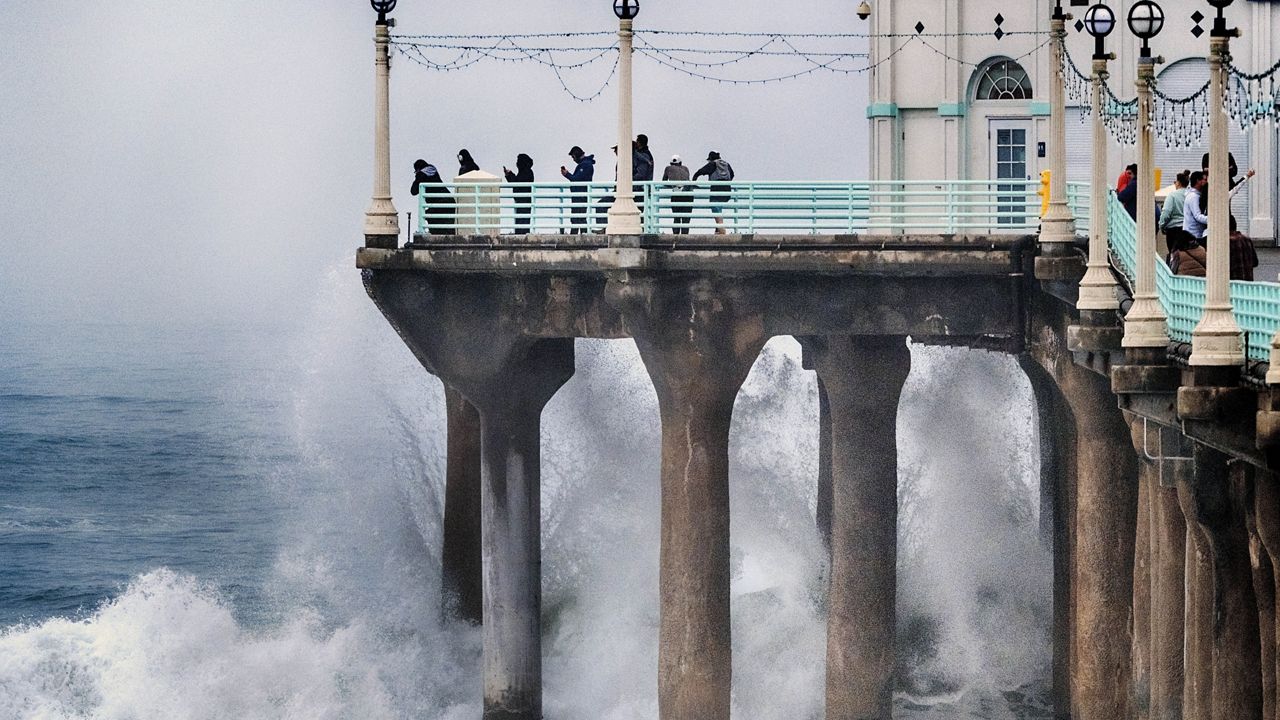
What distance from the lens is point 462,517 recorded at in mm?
37625

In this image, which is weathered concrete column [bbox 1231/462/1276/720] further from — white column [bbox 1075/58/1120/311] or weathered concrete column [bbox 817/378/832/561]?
weathered concrete column [bbox 817/378/832/561]

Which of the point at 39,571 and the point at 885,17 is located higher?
the point at 885,17

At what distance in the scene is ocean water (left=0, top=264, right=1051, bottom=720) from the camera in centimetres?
3856

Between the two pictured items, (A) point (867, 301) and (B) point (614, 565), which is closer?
(A) point (867, 301)

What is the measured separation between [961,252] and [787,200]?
7.79ft

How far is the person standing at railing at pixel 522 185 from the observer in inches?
1275

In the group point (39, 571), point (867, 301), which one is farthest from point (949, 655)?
point (39, 571)

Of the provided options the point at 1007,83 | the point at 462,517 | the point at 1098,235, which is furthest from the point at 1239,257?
the point at 462,517

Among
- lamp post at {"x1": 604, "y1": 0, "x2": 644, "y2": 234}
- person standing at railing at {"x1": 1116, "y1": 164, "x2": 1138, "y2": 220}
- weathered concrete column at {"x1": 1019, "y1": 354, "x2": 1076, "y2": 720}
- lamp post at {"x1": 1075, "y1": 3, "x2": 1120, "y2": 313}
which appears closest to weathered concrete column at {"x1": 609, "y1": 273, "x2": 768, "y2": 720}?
lamp post at {"x1": 604, "y1": 0, "x2": 644, "y2": 234}

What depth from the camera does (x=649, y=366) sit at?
31141mm

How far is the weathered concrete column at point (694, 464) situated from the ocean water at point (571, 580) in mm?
5643

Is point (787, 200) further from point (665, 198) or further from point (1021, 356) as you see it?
point (1021, 356)

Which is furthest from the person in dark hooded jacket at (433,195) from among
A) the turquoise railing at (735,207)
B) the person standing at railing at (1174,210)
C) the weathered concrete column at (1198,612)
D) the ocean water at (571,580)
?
the weathered concrete column at (1198,612)

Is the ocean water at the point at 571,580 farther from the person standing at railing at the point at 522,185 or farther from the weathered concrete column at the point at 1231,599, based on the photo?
the weathered concrete column at the point at 1231,599
